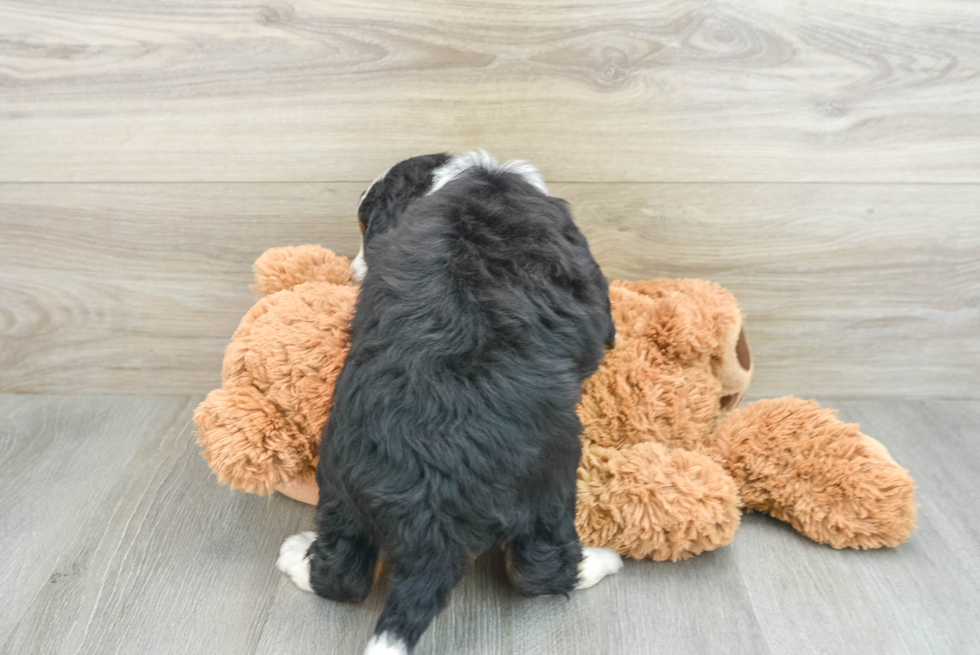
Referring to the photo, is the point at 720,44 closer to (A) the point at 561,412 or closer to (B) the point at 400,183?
(B) the point at 400,183

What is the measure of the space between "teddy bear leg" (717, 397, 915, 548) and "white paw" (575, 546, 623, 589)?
258mm

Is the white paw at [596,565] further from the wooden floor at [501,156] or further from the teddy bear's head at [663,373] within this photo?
the teddy bear's head at [663,373]

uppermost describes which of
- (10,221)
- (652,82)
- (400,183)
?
(652,82)

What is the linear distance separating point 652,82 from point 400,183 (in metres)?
0.51

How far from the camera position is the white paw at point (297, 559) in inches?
39.8

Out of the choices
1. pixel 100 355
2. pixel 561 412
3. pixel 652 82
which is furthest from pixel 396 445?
pixel 100 355

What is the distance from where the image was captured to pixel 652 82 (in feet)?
4.07

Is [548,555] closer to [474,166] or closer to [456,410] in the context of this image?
[456,410]

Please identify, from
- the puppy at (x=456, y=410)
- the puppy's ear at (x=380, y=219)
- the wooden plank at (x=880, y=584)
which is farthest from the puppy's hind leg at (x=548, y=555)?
the puppy's ear at (x=380, y=219)

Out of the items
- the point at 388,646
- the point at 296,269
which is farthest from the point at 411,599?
the point at 296,269

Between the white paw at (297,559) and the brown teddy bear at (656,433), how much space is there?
7cm

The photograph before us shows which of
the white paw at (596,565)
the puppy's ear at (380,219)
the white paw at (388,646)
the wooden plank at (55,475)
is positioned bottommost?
the wooden plank at (55,475)

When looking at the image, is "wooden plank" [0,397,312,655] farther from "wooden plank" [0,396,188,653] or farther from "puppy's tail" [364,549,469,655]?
"puppy's tail" [364,549,469,655]

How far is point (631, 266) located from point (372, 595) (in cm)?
79
